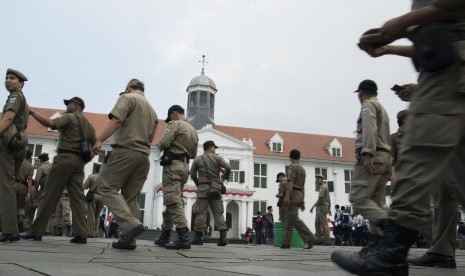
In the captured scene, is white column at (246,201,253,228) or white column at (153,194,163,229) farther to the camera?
white column at (246,201,253,228)

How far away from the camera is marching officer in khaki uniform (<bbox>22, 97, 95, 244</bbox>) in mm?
5906

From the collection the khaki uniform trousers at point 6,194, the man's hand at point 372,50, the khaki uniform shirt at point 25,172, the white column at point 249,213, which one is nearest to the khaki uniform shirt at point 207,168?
the khaki uniform trousers at point 6,194

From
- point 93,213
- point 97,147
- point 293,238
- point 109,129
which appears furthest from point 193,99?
point 109,129

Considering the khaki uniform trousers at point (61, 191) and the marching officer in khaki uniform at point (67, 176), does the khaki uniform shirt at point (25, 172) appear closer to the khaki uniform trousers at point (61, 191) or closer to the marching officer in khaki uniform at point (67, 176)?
the marching officer in khaki uniform at point (67, 176)

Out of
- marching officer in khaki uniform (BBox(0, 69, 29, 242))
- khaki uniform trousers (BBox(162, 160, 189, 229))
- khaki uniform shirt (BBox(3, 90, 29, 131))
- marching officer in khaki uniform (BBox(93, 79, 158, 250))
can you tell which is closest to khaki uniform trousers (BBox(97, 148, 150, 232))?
marching officer in khaki uniform (BBox(93, 79, 158, 250))

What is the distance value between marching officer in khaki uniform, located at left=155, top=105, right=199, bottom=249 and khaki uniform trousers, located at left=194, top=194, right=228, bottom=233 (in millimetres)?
1282

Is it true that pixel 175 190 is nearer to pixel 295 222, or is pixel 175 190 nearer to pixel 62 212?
pixel 295 222

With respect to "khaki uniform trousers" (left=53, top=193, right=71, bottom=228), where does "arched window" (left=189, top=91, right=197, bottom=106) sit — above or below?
above

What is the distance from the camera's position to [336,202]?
137 ft

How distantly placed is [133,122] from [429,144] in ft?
13.5

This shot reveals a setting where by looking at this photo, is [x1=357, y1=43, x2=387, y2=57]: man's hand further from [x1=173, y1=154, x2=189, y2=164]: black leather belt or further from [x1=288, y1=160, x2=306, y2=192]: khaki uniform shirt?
[x1=288, y1=160, x2=306, y2=192]: khaki uniform shirt

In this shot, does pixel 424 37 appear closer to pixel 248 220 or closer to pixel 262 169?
pixel 248 220

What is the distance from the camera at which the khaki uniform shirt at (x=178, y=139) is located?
6582mm

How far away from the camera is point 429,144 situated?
7.05ft
